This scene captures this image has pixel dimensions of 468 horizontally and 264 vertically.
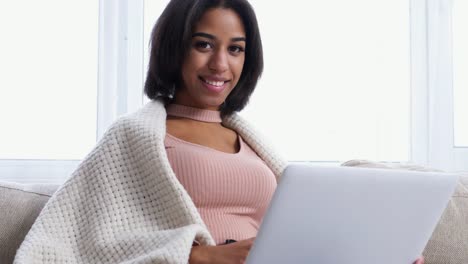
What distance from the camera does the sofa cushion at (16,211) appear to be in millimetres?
1496

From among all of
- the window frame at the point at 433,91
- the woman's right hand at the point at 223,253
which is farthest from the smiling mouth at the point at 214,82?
the window frame at the point at 433,91

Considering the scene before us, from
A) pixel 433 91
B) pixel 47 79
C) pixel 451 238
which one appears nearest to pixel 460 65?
pixel 433 91

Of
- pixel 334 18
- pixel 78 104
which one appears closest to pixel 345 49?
pixel 334 18

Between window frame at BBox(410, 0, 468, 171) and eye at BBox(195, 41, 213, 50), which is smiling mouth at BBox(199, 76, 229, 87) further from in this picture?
window frame at BBox(410, 0, 468, 171)

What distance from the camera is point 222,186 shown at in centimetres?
148

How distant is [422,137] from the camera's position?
2498 millimetres

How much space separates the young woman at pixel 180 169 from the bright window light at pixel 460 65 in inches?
43.5

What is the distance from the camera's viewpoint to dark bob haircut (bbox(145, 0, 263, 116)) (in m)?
1.55

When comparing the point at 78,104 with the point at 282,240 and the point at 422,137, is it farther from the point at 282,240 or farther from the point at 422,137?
the point at 282,240

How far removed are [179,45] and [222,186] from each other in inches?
13.2

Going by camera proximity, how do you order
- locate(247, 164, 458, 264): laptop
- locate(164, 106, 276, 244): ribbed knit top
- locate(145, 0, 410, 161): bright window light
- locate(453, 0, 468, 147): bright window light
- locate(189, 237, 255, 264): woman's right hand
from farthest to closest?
locate(453, 0, 468, 147): bright window light < locate(145, 0, 410, 161): bright window light < locate(164, 106, 276, 244): ribbed knit top < locate(189, 237, 255, 264): woman's right hand < locate(247, 164, 458, 264): laptop

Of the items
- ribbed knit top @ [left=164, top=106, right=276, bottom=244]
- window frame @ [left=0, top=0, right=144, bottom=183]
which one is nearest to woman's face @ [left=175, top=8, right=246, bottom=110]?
ribbed knit top @ [left=164, top=106, right=276, bottom=244]

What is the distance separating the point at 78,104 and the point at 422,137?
1.23 metres

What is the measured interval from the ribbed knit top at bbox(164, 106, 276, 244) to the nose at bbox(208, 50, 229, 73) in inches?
7.0
